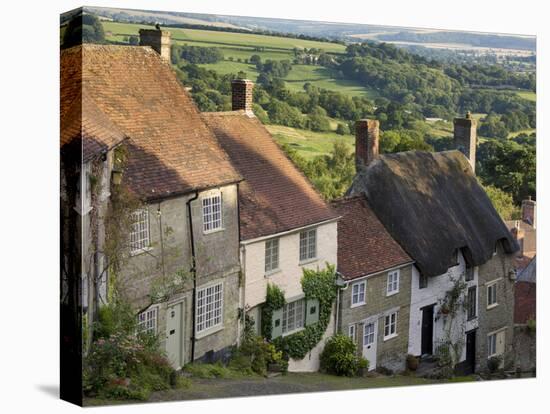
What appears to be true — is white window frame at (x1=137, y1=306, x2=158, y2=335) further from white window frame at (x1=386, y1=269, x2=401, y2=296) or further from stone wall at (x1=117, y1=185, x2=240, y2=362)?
white window frame at (x1=386, y1=269, x2=401, y2=296)

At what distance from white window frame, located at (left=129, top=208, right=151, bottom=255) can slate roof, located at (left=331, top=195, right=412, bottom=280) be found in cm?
516

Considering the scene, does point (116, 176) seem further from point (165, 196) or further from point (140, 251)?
point (140, 251)

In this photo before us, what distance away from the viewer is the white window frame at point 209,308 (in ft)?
71.2

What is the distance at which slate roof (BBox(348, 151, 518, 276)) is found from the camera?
2583cm

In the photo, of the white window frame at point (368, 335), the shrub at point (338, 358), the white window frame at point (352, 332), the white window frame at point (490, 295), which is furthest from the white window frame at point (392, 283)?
the white window frame at point (490, 295)

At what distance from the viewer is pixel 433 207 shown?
2669cm

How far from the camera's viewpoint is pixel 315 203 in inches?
945

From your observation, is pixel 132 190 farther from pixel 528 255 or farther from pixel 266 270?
pixel 528 255

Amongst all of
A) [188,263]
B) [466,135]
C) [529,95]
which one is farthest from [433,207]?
[188,263]

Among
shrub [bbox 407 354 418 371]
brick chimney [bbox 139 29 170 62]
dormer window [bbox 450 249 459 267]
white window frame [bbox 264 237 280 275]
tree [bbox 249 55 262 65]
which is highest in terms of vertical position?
brick chimney [bbox 139 29 170 62]

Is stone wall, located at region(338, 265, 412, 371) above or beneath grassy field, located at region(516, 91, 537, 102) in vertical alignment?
beneath

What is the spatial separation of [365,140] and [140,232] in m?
6.34

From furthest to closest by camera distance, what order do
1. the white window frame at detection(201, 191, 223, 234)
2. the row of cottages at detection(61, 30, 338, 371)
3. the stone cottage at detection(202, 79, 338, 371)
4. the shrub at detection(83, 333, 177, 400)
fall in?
the stone cottage at detection(202, 79, 338, 371), the white window frame at detection(201, 191, 223, 234), the row of cottages at detection(61, 30, 338, 371), the shrub at detection(83, 333, 177, 400)

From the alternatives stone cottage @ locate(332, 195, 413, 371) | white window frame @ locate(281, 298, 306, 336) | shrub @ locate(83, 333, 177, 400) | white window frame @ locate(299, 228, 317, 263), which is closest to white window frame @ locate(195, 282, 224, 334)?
shrub @ locate(83, 333, 177, 400)
